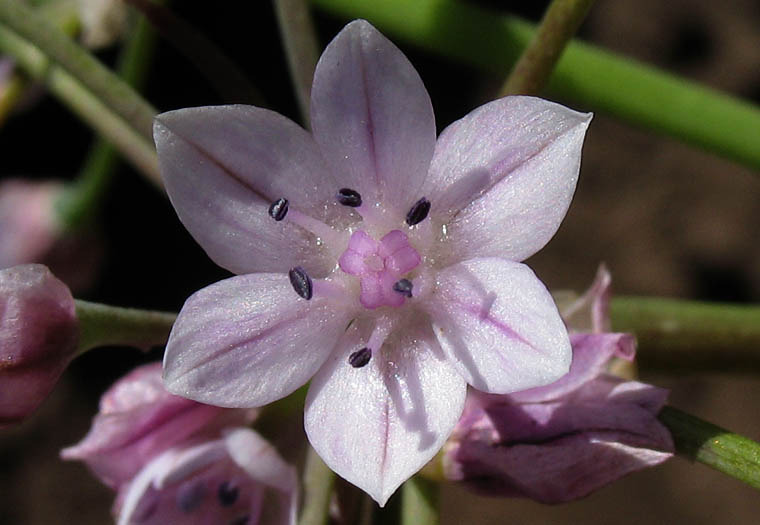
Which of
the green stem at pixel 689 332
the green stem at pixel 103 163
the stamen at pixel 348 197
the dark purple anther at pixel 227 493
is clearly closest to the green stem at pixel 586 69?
the green stem at pixel 689 332

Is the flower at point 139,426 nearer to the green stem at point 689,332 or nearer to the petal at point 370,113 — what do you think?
the petal at point 370,113

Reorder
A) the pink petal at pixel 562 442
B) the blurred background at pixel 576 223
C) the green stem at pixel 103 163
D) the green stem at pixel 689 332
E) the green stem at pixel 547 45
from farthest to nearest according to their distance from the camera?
the blurred background at pixel 576 223, the green stem at pixel 103 163, the green stem at pixel 689 332, the green stem at pixel 547 45, the pink petal at pixel 562 442

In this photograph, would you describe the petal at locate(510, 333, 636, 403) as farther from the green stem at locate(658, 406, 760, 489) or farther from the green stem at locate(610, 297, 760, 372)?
the green stem at locate(610, 297, 760, 372)

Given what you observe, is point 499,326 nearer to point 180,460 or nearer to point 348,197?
point 348,197

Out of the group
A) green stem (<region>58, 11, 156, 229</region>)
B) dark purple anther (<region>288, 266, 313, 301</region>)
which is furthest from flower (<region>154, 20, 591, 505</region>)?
green stem (<region>58, 11, 156, 229</region>)

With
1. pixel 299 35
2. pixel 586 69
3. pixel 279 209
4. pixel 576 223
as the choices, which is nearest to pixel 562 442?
pixel 279 209

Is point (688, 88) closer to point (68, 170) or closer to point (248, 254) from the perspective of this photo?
point (248, 254)
